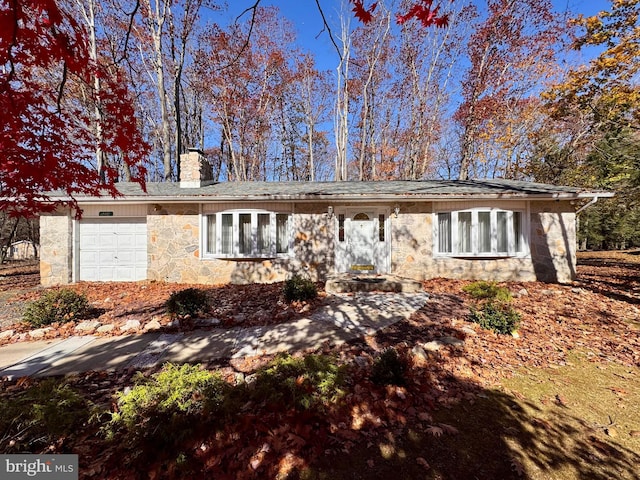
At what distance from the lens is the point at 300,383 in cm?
271

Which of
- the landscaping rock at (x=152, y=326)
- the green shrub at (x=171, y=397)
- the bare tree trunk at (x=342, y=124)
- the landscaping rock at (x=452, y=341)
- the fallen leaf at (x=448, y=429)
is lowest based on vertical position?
the fallen leaf at (x=448, y=429)

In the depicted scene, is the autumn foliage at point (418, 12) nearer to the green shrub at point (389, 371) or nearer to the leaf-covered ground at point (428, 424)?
the green shrub at point (389, 371)

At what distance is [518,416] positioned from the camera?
2.60m

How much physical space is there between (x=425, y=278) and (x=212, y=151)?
19.9 meters

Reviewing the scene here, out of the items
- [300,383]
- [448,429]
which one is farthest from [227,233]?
[448,429]

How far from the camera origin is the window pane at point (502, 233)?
7.89m

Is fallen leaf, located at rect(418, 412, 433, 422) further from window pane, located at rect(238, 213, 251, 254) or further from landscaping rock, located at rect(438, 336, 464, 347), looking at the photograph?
window pane, located at rect(238, 213, 251, 254)

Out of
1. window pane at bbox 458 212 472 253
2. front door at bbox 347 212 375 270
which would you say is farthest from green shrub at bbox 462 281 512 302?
front door at bbox 347 212 375 270

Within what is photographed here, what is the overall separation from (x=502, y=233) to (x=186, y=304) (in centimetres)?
864

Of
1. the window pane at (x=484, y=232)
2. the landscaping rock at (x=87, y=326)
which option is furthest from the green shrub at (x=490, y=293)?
the landscaping rock at (x=87, y=326)

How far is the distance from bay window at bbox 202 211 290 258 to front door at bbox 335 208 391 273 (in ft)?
5.55

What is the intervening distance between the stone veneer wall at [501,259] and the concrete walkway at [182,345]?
325cm

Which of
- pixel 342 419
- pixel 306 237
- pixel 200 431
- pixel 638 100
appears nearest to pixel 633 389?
pixel 342 419

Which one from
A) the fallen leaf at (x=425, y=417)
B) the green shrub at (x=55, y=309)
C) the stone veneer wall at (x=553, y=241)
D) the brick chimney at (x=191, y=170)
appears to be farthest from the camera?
the brick chimney at (x=191, y=170)
